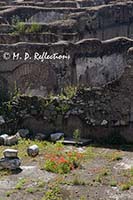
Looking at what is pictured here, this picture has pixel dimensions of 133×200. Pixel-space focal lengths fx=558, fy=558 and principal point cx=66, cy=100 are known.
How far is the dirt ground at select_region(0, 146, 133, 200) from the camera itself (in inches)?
323

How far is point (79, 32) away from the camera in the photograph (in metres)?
16.6

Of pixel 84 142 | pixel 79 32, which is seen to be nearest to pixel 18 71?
pixel 84 142

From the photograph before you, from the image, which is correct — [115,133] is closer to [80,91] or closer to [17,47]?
[80,91]

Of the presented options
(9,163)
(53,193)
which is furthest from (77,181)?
(9,163)

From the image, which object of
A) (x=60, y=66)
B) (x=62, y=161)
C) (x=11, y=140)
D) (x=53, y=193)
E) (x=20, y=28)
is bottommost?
(x=53, y=193)

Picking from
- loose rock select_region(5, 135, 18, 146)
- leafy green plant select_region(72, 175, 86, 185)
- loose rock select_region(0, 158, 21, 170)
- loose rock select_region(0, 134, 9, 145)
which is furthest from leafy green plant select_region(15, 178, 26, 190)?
loose rock select_region(0, 134, 9, 145)

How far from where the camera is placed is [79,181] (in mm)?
8664

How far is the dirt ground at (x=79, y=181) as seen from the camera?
26.9 ft

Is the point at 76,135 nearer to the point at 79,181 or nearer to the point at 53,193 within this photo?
the point at 79,181

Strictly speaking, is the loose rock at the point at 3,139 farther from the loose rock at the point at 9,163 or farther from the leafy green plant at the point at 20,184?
the leafy green plant at the point at 20,184

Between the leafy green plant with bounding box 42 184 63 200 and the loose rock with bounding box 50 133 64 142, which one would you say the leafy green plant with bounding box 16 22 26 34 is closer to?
the loose rock with bounding box 50 133 64 142

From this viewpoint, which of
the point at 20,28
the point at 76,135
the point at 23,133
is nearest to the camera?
the point at 76,135

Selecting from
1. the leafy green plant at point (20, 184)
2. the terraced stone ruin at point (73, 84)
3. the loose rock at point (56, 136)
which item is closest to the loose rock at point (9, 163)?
the leafy green plant at point (20, 184)

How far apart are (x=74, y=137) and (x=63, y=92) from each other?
3.80ft
